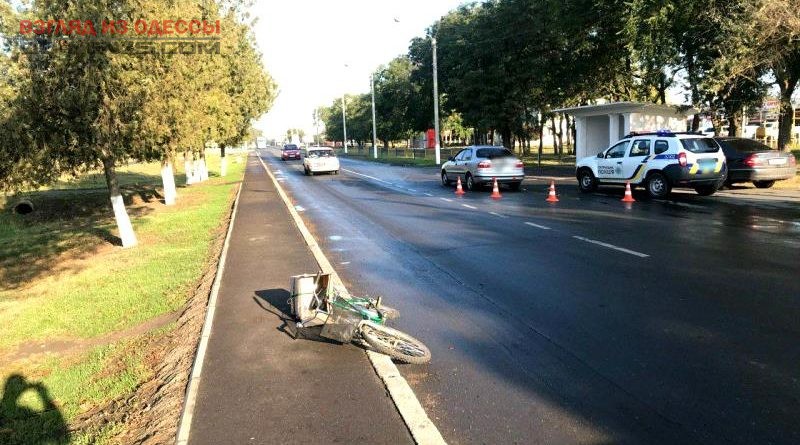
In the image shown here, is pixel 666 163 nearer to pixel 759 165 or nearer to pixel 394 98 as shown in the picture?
pixel 759 165

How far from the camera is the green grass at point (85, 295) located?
5.56 m

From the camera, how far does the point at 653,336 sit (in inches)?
208

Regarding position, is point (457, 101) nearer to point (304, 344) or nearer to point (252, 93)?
point (252, 93)

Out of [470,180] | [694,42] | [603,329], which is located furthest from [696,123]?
[603,329]

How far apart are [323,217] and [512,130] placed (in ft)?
110

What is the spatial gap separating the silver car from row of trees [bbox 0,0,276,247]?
404 inches

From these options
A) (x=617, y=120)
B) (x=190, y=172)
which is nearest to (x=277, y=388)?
(x=617, y=120)

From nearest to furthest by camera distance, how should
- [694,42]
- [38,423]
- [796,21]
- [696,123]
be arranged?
[38,423] → [796,21] → [694,42] → [696,123]

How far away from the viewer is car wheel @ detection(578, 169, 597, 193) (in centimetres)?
1878

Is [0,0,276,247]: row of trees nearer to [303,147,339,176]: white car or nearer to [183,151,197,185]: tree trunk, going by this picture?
[183,151,197,185]: tree trunk

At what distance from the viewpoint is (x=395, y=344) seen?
16.8 feet

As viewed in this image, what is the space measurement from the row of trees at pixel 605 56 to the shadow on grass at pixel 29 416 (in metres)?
21.3

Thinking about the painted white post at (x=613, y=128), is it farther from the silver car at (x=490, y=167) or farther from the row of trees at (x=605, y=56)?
the silver car at (x=490, y=167)

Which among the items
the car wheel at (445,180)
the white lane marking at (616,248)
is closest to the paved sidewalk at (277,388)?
the white lane marking at (616,248)
